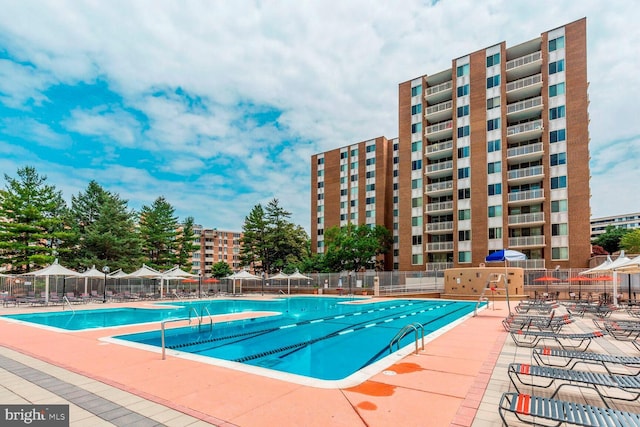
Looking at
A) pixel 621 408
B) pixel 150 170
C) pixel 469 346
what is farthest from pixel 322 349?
pixel 150 170

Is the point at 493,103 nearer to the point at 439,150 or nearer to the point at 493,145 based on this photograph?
the point at 493,145

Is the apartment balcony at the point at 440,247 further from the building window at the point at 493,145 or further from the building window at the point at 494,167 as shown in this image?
the building window at the point at 493,145

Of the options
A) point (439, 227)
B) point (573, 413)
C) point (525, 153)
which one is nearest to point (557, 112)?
point (525, 153)

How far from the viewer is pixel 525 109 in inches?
1606

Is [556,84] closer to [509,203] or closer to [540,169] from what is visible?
[540,169]

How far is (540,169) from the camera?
3947 centimetres

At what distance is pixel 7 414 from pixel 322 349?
7927 millimetres

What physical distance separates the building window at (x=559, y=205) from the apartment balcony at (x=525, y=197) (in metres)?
1.24

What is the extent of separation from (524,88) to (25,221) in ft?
172

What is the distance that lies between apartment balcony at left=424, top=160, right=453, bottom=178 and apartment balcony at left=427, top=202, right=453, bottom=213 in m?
3.89

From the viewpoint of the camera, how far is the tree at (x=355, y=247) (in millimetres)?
48781

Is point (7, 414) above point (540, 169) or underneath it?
underneath

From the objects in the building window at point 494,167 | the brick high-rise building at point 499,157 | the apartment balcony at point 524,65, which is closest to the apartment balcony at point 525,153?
the brick high-rise building at point 499,157

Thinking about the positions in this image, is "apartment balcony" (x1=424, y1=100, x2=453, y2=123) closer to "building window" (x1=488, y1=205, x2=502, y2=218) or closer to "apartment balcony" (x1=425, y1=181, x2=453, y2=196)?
"apartment balcony" (x1=425, y1=181, x2=453, y2=196)
